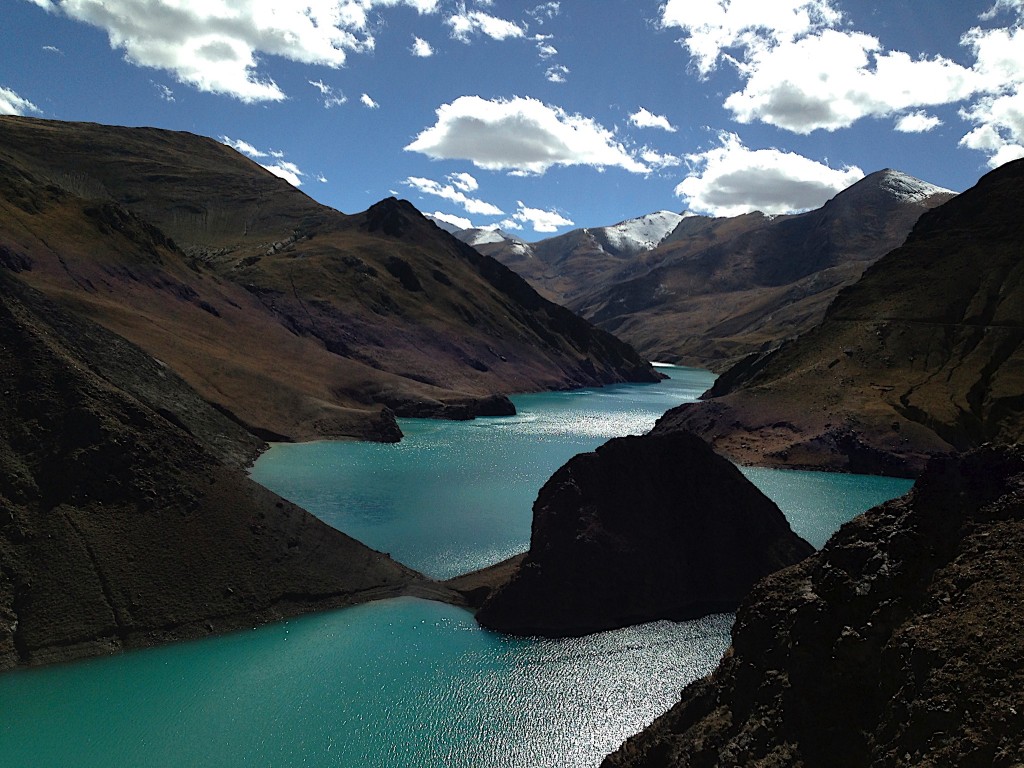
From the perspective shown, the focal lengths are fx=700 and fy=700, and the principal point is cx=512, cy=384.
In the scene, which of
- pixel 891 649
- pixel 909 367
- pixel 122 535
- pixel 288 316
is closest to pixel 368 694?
pixel 122 535

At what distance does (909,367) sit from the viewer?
10450 cm

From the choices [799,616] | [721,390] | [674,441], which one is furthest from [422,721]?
[721,390]

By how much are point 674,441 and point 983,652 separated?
29443 mm

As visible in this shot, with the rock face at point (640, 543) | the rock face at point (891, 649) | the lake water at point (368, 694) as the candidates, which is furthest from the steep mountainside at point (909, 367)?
the rock face at point (891, 649)

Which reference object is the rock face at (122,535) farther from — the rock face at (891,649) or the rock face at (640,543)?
the rock face at (891,649)

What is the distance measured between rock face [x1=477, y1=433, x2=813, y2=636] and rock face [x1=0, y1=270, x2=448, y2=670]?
318 inches

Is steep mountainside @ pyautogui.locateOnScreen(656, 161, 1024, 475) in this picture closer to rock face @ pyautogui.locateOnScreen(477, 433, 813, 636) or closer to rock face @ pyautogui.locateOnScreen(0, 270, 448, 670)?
rock face @ pyautogui.locateOnScreen(477, 433, 813, 636)

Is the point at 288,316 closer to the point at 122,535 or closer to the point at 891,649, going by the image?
the point at 122,535

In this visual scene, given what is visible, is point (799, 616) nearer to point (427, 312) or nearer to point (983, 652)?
point (983, 652)

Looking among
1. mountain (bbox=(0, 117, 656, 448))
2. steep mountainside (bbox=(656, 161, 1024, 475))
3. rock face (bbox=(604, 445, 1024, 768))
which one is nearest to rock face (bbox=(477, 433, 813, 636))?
rock face (bbox=(604, 445, 1024, 768))

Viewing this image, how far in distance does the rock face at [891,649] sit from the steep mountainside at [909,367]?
76.0 m

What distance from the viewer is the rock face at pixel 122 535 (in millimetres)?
33094

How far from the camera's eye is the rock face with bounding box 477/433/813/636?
3694cm

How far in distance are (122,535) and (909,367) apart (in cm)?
10521
